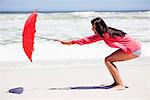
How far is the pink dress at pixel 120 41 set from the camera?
2.25m

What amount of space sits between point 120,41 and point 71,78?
0.51 m

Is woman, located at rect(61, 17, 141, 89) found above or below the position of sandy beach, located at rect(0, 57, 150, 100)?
above

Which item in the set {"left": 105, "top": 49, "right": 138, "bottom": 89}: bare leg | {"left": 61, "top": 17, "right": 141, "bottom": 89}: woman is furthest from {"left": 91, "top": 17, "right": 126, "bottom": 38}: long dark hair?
{"left": 105, "top": 49, "right": 138, "bottom": 89}: bare leg

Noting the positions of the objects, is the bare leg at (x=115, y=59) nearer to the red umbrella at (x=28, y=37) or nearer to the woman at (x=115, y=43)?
the woman at (x=115, y=43)

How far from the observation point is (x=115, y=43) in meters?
2.25

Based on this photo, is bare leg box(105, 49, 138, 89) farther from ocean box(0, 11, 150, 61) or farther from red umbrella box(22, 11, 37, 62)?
red umbrella box(22, 11, 37, 62)

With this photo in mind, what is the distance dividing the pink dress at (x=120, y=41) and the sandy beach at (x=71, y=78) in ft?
0.35

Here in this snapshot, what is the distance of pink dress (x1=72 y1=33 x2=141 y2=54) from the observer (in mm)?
2248

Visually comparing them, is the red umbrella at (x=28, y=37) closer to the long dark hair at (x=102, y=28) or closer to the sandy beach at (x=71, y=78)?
the sandy beach at (x=71, y=78)

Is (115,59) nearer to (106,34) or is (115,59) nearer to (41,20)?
(106,34)

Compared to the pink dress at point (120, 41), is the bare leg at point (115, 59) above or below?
below

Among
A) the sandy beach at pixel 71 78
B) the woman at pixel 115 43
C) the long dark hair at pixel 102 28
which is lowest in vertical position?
the sandy beach at pixel 71 78

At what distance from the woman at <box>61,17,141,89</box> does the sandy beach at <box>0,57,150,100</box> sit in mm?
45

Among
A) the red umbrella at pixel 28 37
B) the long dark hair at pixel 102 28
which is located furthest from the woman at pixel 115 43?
the red umbrella at pixel 28 37
